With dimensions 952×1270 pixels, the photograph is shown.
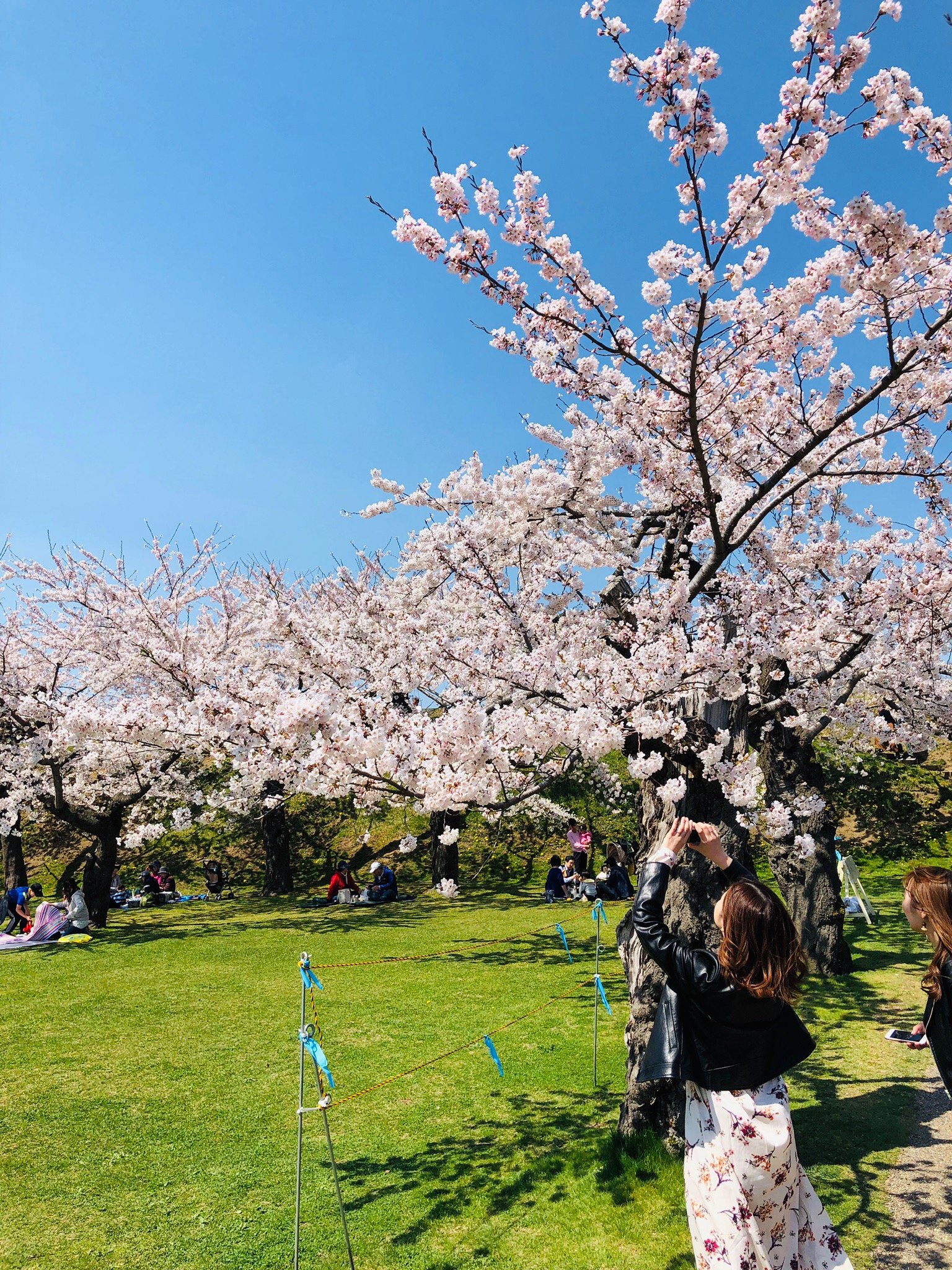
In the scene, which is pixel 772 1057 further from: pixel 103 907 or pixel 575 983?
pixel 103 907

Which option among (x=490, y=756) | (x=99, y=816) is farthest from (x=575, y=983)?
(x=99, y=816)

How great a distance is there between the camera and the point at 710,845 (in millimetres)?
2967

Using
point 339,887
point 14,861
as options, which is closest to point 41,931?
point 14,861

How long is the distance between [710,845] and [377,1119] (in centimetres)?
416

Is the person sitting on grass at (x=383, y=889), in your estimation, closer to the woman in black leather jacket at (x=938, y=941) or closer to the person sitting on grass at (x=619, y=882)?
the person sitting on grass at (x=619, y=882)

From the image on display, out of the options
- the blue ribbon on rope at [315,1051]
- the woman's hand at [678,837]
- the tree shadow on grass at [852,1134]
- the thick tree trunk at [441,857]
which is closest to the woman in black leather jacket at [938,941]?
the woman's hand at [678,837]

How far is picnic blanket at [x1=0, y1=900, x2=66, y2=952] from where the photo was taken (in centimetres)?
1172

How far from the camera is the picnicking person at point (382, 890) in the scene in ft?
51.6

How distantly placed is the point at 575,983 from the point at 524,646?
4.78 metres

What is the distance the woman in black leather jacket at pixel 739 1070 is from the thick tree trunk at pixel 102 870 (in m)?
13.6

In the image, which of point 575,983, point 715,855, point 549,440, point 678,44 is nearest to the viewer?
point 715,855

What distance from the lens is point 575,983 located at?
9039mm

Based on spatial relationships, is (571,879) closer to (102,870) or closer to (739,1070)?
(102,870)

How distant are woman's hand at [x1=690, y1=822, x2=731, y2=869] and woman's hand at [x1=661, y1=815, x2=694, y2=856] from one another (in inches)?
1.4
